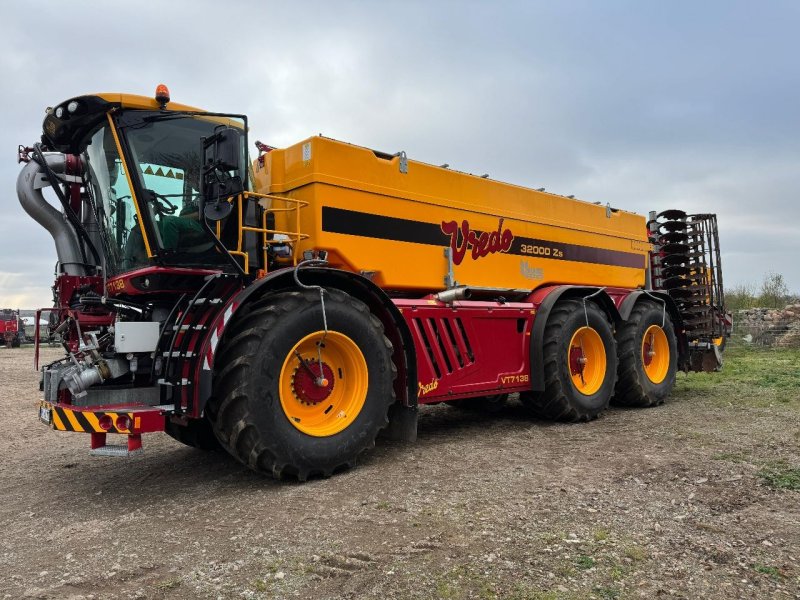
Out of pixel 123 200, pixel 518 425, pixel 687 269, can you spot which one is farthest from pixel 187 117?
pixel 687 269

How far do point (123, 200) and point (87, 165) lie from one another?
2.51 ft

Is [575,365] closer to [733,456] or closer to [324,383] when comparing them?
[733,456]

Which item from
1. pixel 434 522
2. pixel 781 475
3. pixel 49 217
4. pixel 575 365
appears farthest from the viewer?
pixel 575 365

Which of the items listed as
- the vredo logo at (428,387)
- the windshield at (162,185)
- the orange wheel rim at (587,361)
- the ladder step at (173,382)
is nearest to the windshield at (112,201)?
the windshield at (162,185)

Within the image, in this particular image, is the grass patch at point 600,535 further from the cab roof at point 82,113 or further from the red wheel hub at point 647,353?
the red wheel hub at point 647,353

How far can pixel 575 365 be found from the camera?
785 centimetres

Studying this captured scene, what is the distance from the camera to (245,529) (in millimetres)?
3875

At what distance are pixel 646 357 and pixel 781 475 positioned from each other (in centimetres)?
449

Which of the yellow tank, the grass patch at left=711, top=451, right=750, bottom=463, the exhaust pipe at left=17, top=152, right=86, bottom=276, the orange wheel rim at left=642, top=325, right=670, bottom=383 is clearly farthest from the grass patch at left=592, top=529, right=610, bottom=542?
the orange wheel rim at left=642, top=325, right=670, bottom=383

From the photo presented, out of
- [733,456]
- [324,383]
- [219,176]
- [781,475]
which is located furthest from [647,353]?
[219,176]

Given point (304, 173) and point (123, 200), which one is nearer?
point (123, 200)

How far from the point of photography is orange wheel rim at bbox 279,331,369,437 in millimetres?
5039

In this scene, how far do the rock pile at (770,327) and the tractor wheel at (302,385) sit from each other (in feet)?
70.9

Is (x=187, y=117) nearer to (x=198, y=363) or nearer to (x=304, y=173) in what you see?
(x=304, y=173)
